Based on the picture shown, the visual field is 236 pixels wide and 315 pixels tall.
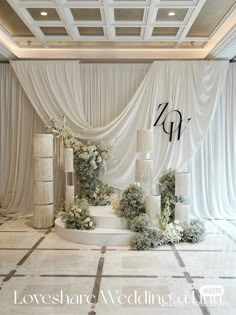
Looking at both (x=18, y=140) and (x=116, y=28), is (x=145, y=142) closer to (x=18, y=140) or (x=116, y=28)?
(x=116, y=28)

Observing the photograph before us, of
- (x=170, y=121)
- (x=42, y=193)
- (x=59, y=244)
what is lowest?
(x=59, y=244)

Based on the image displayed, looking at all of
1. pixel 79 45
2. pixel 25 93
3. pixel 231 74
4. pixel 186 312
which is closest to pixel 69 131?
pixel 25 93

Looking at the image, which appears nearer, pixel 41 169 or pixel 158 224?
pixel 158 224

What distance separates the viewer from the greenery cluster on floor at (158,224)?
5.66 metres

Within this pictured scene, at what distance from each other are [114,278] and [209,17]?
454cm

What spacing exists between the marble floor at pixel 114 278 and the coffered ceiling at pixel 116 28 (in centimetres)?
361

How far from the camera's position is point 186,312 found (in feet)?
11.5

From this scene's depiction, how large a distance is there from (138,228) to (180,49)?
4217mm

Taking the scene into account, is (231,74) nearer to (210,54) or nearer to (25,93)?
(210,54)

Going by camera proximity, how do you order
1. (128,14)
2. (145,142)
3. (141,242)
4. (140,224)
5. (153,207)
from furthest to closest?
1. (145,142)
2. (128,14)
3. (153,207)
4. (140,224)
5. (141,242)

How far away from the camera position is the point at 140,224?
5.76 metres

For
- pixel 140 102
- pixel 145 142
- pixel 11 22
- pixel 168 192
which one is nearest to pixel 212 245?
pixel 168 192

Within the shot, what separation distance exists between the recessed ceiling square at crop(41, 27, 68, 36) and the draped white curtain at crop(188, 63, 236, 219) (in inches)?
141

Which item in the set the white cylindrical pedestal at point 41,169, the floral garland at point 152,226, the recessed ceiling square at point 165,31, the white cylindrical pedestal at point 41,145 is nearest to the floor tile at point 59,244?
the floral garland at point 152,226
